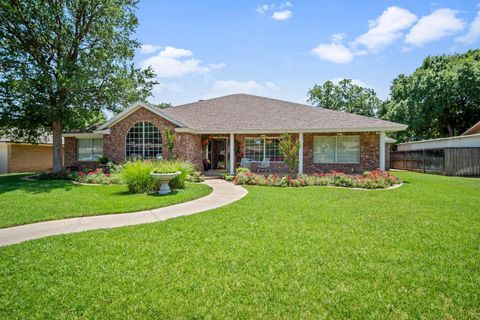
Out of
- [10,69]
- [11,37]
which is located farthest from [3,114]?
[11,37]

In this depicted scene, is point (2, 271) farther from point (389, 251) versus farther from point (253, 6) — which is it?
point (253, 6)

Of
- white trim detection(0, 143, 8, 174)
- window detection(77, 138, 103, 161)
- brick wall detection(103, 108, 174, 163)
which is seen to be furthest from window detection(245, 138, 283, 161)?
white trim detection(0, 143, 8, 174)

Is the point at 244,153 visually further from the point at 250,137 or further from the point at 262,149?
the point at 262,149

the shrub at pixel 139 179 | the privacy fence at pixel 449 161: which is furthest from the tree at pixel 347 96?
the shrub at pixel 139 179

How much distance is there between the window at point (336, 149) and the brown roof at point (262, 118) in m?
1.14

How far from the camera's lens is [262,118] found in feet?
61.1

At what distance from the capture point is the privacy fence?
17859 mm

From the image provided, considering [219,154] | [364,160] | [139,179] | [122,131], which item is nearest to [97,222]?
[139,179]

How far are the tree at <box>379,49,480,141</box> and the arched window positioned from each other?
89.9 feet

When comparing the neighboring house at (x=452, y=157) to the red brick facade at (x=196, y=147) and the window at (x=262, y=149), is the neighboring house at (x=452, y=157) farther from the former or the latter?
the window at (x=262, y=149)

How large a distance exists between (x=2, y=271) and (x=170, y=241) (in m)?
2.37

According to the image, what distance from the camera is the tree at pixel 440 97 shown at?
1035 inches

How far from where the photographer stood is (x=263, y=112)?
19938mm

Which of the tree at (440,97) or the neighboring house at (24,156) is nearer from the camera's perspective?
the neighboring house at (24,156)
